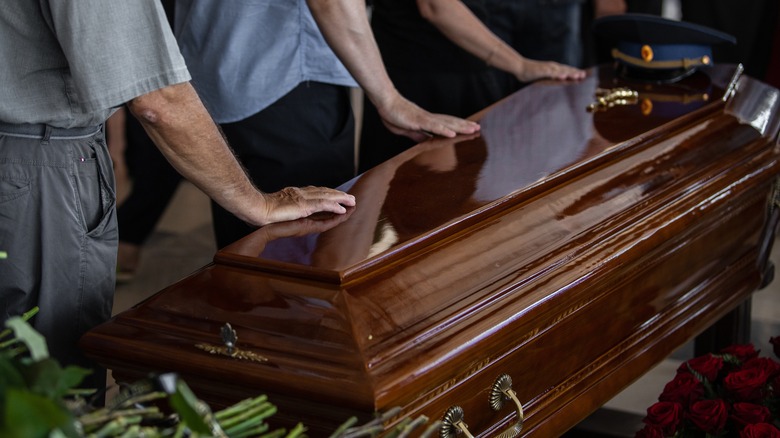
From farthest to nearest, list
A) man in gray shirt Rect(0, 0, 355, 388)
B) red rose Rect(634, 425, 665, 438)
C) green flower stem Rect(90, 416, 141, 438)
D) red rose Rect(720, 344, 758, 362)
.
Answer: red rose Rect(720, 344, 758, 362) → red rose Rect(634, 425, 665, 438) → man in gray shirt Rect(0, 0, 355, 388) → green flower stem Rect(90, 416, 141, 438)

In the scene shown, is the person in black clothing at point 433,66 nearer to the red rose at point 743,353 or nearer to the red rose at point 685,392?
the red rose at point 743,353

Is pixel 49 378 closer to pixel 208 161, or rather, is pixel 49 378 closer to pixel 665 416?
pixel 208 161

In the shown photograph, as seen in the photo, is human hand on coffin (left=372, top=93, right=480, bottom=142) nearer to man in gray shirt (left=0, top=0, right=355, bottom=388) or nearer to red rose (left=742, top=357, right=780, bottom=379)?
man in gray shirt (left=0, top=0, right=355, bottom=388)

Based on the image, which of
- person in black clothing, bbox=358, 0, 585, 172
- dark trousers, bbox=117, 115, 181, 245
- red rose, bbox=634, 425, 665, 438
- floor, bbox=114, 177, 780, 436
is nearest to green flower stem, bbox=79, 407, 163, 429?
red rose, bbox=634, 425, 665, 438

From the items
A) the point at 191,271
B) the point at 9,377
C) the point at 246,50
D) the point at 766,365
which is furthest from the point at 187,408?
the point at 191,271

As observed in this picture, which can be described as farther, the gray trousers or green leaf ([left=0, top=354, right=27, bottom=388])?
the gray trousers

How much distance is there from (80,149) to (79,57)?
0.26 metres

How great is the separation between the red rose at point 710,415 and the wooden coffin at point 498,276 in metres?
0.15

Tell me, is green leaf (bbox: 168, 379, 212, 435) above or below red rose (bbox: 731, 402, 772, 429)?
above

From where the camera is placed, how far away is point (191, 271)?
14.1 feet

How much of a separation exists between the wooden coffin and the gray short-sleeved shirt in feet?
0.98

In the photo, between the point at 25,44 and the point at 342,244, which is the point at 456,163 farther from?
the point at 25,44

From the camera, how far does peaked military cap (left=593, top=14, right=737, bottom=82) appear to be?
2.68 m

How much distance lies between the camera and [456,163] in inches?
78.6
